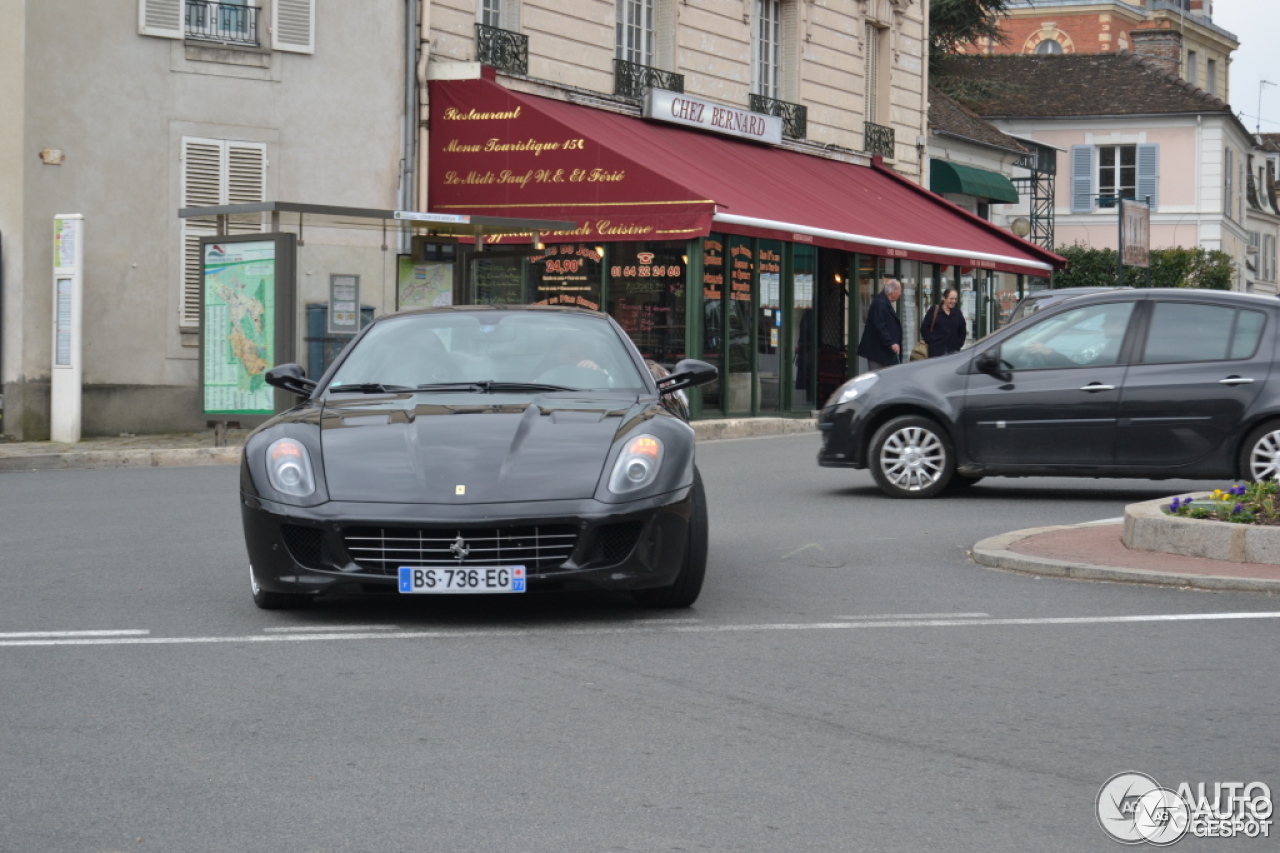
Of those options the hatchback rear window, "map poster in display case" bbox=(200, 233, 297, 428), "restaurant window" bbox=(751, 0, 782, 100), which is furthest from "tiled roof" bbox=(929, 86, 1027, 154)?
the hatchback rear window

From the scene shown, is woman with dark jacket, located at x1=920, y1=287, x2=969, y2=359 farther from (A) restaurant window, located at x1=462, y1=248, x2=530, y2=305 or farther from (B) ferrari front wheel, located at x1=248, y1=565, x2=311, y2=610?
(B) ferrari front wheel, located at x1=248, y1=565, x2=311, y2=610

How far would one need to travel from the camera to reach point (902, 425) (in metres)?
13.6

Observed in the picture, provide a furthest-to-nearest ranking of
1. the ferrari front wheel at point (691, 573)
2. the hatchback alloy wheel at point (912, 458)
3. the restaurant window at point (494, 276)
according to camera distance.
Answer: the restaurant window at point (494, 276) < the hatchback alloy wheel at point (912, 458) < the ferrari front wheel at point (691, 573)

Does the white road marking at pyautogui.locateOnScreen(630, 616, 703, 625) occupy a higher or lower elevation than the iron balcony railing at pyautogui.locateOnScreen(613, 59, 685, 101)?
lower

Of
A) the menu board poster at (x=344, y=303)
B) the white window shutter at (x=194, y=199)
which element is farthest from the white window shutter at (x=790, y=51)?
the menu board poster at (x=344, y=303)

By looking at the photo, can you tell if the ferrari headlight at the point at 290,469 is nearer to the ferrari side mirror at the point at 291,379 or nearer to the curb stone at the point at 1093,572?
the ferrari side mirror at the point at 291,379

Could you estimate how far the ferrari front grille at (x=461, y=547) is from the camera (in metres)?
7.29

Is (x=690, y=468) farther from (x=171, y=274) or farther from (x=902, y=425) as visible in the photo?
(x=171, y=274)

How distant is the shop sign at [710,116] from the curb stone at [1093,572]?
53.6ft

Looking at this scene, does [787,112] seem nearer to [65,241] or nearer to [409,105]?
[409,105]

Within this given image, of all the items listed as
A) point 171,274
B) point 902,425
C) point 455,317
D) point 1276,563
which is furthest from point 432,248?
point 1276,563

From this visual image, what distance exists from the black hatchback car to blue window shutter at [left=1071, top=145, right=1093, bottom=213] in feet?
152

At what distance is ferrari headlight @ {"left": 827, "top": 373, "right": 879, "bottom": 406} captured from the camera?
13.7 metres

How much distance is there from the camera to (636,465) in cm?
752
